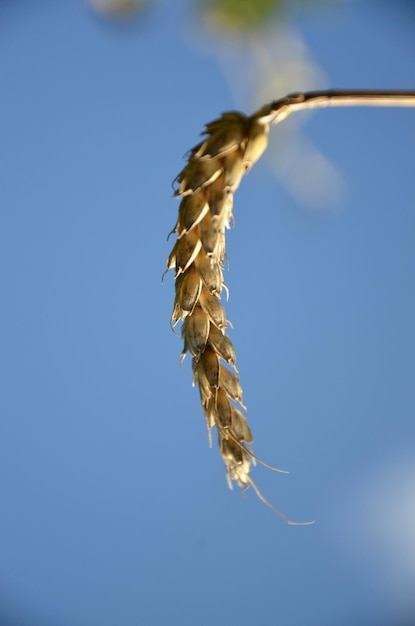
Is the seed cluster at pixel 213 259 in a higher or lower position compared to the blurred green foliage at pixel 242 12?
lower

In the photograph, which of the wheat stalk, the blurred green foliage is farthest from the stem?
the blurred green foliage

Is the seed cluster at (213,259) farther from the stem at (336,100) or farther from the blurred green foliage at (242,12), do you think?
the blurred green foliage at (242,12)

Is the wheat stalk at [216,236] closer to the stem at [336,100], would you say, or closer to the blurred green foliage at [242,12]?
the stem at [336,100]

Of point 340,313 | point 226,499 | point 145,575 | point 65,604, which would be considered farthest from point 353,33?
point 65,604

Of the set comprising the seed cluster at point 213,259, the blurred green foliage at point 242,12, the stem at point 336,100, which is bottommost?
the seed cluster at point 213,259

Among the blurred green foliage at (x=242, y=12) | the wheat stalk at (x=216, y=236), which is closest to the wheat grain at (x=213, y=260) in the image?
the wheat stalk at (x=216, y=236)

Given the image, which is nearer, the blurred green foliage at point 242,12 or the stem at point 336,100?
the stem at point 336,100
